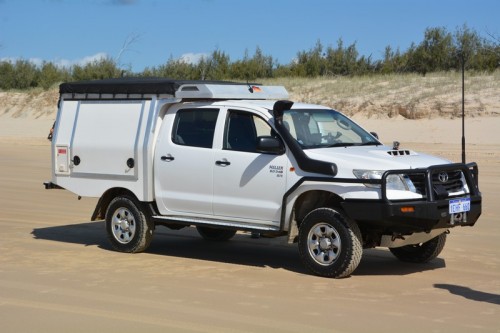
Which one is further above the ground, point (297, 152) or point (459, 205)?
point (297, 152)

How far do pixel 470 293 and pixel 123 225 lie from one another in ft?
15.5

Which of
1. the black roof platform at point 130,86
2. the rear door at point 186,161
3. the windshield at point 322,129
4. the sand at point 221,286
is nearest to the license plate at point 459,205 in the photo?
the sand at point 221,286

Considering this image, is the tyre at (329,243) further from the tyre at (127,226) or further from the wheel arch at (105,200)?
the wheel arch at (105,200)

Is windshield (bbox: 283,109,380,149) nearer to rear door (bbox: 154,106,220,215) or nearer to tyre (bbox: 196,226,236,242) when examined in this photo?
rear door (bbox: 154,106,220,215)

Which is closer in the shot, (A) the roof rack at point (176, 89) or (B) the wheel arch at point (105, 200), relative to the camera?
(A) the roof rack at point (176, 89)

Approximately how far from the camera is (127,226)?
12.7 meters

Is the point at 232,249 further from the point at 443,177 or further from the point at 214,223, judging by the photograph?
the point at 443,177

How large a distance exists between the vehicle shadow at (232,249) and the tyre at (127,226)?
316mm

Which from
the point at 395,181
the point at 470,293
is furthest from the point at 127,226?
the point at 470,293

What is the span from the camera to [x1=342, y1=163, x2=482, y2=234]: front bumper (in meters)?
10.3

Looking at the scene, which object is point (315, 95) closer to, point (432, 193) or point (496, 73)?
point (496, 73)

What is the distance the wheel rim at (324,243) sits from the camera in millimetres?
10734

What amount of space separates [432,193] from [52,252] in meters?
4.96

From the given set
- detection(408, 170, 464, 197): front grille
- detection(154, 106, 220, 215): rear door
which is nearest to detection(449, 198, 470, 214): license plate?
detection(408, 170, 464, 197): front grille
